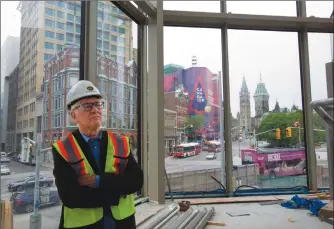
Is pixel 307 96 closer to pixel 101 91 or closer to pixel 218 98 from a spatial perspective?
pixel 218 98

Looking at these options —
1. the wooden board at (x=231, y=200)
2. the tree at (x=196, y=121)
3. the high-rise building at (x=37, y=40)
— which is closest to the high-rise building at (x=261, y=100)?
the tree at (x=196, y=121)

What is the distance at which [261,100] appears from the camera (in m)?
5.24

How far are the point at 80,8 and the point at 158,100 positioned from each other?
1580mm

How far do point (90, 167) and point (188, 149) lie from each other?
3.66 meters

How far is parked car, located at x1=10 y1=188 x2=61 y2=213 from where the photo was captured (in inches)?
86.7

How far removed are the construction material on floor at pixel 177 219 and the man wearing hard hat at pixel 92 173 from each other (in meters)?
1.62

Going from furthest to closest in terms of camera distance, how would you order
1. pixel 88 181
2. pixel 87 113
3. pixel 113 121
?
pixel 113 121
pixel 87 113
pixel 88 181

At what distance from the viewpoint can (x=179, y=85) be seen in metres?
4.79

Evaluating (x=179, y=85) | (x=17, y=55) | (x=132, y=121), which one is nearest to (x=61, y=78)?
(x=17, y=55)

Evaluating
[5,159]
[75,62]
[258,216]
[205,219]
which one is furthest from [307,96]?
[5,159]

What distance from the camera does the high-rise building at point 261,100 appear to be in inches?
194

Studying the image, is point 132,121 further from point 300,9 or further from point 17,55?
point 300,9

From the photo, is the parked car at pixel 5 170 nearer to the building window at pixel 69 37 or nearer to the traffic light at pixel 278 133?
the building window at pixel 69 37

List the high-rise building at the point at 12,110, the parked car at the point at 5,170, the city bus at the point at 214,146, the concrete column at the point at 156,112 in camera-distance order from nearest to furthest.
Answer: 1. the parked car at the point at 5,170
2. the high-rise building at the point at 12,110
3. the concrete column at the point at 156,112
4. the city bus at the point at 214,146
